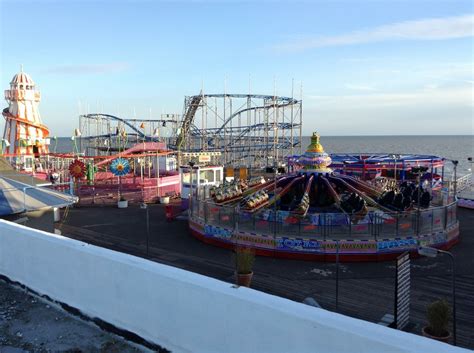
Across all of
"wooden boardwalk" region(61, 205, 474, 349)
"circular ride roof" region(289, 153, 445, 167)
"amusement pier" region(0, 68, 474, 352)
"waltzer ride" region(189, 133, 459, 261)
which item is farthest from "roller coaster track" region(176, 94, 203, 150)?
"waltzer ride" region(189, 133, 459, 261)

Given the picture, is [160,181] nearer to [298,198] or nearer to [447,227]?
[298,198]

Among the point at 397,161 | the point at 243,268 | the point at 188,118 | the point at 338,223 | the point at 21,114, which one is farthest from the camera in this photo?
the point at 188,118

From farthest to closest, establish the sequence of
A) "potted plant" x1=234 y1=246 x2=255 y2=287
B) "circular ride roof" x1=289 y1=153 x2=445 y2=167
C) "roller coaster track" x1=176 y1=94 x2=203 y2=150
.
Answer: "roller coaster track" x1=176 y1=94 x2=203 y2=150
"circular ride roof" x1=289 y1=153 x2=445 y2=167
"potted plant" x1=234 y1=246 x2=255 y2=287

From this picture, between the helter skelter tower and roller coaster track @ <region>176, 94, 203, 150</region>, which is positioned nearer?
the helter skelter tower

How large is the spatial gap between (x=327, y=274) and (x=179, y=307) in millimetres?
6964

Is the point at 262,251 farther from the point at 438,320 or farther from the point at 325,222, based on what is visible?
the point at 438,320

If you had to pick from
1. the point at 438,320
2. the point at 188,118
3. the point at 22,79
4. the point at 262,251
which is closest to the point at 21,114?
the point at 22,79

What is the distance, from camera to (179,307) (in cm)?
838

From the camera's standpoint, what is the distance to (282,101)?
176ft

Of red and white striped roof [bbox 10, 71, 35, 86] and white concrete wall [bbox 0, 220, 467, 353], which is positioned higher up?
red and white striped roof [bbox 10, 71, 35, 86]

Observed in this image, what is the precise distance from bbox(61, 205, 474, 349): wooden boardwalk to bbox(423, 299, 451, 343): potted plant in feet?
4.64

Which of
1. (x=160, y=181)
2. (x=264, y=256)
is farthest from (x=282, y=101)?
(x=264, y=256)

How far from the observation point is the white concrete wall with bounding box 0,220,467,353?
20.6 feet

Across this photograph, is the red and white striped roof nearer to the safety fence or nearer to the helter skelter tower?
the helter skelter tower
